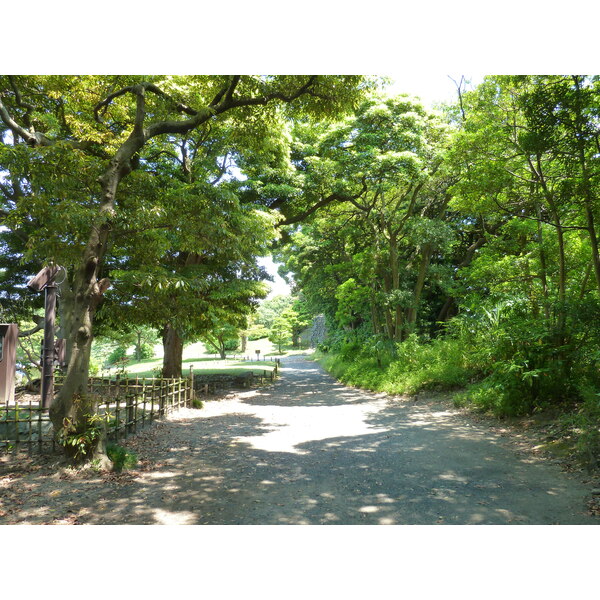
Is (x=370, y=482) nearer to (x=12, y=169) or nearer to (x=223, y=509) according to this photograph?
(x=223, y=509)

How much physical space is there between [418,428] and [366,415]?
141cm

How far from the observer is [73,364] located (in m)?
4.14

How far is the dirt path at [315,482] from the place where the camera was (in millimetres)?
2988

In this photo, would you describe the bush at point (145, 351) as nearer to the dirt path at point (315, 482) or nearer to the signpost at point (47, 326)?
the signpost at point (47, 326)

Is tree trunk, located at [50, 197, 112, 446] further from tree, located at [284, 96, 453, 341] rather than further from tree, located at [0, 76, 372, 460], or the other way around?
tree, located at [284, 96, 453, 341]

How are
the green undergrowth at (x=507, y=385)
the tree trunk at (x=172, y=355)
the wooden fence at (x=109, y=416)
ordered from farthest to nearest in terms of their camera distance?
the tree trunk at (x=172, y=355) → the wooden fence at (x=109, y=416) → the green undergrowth at (x=507, y=385)

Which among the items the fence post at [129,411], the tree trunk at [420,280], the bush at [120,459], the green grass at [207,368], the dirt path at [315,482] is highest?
the tree trunk at [420,280]

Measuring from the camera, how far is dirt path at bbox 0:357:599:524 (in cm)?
299

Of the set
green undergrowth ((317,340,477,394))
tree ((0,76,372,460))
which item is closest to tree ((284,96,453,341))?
green undergrowth ((317,340,477,394))

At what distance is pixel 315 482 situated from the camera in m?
3.70

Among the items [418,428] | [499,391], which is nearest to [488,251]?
[499,391]

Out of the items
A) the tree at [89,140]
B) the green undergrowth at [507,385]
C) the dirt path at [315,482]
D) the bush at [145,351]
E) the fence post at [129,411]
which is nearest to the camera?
the dirt path at [315,482]

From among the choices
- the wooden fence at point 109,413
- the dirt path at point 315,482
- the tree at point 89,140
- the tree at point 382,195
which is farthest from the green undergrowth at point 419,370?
the tree at point 89,140

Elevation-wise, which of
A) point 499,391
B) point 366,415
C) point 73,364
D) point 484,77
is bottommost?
point 366,415
